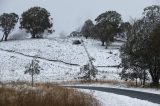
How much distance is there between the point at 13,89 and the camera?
50.4 ft

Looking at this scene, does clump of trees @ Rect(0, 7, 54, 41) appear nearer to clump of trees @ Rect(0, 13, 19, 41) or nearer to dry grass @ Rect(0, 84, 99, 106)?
clump of trees @ Rect(0, 13, 19, 41)

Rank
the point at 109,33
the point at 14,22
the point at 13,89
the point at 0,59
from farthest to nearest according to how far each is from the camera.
A: the point at 14,22 < the point at 109,33 < the point at 0,59 < the point at 13,89

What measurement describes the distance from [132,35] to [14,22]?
3095 inches

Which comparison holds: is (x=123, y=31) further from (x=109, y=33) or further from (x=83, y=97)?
(x=83, y=97)

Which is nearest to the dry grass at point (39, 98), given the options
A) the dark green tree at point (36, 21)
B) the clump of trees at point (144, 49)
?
the clump of trees at point (144, 49)

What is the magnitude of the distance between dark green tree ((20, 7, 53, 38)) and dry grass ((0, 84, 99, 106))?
9272cm

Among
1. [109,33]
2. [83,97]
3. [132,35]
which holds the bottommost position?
[83,97]

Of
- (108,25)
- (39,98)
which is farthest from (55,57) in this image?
(39,98)

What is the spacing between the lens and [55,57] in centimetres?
8338

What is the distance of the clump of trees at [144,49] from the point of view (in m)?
37.3

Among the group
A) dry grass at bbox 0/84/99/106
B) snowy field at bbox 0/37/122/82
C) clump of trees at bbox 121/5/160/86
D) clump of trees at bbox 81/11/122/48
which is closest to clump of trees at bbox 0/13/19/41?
snowy field at bbox 0/37/122/82

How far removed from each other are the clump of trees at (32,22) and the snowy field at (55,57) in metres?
8.43

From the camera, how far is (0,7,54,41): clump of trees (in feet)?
354

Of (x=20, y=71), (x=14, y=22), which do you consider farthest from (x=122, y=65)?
(x=14, y=22)
